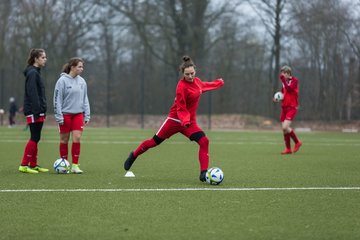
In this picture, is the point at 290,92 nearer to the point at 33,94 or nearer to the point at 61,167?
the point at 61,167

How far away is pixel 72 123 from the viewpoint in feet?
36.2

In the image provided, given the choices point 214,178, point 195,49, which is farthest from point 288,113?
point 195,49

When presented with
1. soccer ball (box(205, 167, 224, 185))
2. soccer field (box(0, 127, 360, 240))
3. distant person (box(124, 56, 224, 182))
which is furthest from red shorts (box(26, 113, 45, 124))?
soccer ball (box(205, 167, 224, 185))

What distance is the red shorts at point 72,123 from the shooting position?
11.0 m

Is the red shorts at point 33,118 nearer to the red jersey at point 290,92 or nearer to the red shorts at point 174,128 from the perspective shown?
the red shorts at point 174,128

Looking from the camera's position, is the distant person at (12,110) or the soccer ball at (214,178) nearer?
the soccer ball at (214,178)

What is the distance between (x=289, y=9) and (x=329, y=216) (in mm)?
33956

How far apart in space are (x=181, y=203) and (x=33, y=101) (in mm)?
4177

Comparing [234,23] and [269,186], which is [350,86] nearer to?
[234,23]

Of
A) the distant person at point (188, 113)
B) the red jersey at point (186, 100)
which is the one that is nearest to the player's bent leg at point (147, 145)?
the distant person at point (188, 113)

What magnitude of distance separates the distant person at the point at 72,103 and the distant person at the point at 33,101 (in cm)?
27

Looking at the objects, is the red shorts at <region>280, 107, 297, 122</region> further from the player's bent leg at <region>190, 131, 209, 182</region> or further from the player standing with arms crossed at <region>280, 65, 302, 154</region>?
the player's bent leg at <region>190, 131, 209, 182</region>

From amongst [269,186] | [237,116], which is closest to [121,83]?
[237,116]

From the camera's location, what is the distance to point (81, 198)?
7.83 m
